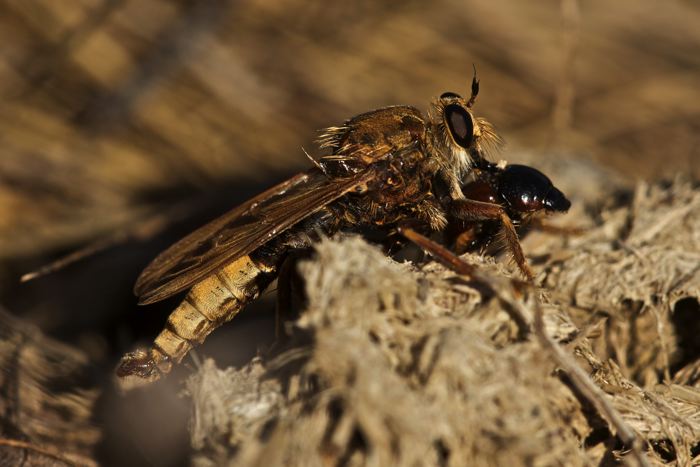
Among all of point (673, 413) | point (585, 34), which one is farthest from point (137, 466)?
point (585, 34)

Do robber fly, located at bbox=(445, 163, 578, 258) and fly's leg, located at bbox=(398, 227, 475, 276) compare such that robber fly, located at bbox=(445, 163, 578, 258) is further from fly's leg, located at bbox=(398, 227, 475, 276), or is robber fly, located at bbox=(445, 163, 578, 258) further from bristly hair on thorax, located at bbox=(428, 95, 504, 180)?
fly's leg, located at bbox=(398, 227, 475, 276)

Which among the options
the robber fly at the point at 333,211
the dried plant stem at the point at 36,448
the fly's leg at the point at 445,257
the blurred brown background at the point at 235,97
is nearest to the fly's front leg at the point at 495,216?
the robber fly at the point at 333,211

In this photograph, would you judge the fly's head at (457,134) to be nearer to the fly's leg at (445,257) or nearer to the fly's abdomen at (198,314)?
the fly's leg at (445,257)

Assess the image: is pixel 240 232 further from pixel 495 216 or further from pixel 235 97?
pixel 235 97

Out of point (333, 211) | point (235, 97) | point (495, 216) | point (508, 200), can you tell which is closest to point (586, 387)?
point (495, 216)

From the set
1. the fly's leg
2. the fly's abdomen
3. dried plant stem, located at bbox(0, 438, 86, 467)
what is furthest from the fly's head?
dried plant stem, located at bbox(0, 438, 86, 467)

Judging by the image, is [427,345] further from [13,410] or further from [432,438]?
[13,410]
